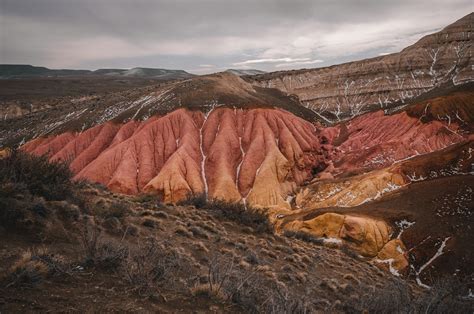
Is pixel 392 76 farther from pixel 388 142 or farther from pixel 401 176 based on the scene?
pixel 401 176

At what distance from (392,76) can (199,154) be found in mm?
75476

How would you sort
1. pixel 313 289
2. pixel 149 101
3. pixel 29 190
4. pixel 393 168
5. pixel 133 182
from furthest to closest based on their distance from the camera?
pixel 149 101
pixel 133 182
pixel 393 168
pixel 313 289
pixel 29 190

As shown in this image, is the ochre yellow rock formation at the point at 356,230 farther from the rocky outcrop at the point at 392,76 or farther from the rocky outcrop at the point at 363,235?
the rocky outcrop at the point at 392,76

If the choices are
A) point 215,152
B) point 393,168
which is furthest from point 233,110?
point 393,168

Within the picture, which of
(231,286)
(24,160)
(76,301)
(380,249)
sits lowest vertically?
(380,249)

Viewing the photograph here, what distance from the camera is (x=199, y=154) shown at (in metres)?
63.8

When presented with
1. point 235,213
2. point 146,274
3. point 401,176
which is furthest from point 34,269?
point 401,176

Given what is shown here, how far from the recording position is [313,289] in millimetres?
11195

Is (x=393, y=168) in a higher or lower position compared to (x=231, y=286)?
lower

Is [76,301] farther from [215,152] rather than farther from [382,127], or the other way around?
[382,127]

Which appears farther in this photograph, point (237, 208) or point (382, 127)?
point (382, 127)

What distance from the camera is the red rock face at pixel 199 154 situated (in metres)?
55.9

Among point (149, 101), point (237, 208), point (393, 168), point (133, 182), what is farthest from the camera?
point (149, 101)

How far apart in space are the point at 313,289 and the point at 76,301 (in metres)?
8.01
